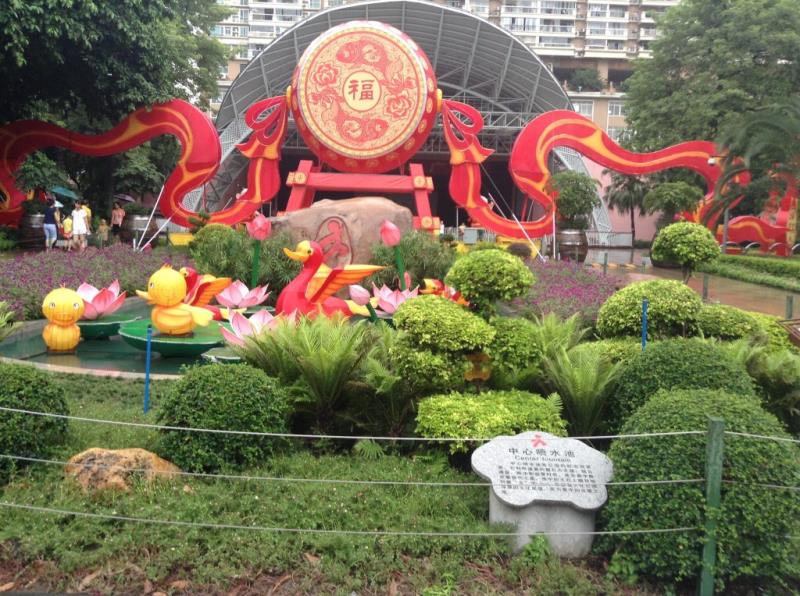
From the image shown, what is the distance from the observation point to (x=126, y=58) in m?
16.3

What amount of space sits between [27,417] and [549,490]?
282 cm

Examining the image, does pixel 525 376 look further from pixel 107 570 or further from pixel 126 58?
pixel 126 58

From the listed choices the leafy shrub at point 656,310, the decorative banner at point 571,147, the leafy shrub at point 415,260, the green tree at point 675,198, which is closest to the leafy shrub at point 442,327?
the leafy shrub at point 656,310

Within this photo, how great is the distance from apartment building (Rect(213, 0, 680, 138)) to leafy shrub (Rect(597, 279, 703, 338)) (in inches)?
1658

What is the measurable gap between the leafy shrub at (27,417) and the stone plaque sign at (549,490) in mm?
2433

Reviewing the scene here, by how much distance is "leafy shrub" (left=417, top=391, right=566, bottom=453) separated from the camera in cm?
411

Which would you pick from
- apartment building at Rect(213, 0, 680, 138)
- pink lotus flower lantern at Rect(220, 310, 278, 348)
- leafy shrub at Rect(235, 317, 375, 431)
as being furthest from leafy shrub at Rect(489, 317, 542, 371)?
apartment building at Rect(213, 0, 680, 138)

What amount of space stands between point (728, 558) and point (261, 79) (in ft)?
103

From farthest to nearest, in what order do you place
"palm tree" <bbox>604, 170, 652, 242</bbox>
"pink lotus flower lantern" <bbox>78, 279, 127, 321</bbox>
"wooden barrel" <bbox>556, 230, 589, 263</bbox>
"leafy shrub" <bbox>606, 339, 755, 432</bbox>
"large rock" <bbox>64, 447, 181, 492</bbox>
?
"palm tree" <bbox>604, 170, 652, 242</bbox> → "wooden barrel" <bbox>556, 230, 589, 263</bbox> → "pink lotus flower lantern" <bbox>78, 279, 127, 321</bbox> → "leafy shrub" <bbox>606, 339, 755, 432</bbox> → "large rock" <bbox>64, 447, 181, 492</bbox>

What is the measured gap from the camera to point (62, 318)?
751cm

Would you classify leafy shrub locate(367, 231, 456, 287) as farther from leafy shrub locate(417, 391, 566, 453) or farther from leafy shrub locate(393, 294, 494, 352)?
leafy shrub locate(417, 391, 566, 453)

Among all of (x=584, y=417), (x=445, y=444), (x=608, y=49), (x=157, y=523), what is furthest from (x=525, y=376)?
(x=608, y=49)

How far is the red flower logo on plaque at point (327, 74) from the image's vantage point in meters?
14.5

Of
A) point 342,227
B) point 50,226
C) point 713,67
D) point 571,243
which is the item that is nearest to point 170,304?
point 342,227
